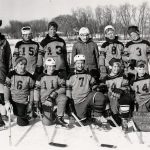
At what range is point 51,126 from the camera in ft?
15.4

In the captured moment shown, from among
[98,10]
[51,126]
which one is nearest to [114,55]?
[51,126]

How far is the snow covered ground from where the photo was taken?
3.78 metres

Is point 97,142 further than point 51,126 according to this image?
No

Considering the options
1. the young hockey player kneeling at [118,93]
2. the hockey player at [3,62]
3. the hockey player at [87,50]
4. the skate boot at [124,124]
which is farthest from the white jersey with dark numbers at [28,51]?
the skate boot at [124,124]

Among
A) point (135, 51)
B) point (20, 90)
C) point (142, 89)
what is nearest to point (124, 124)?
point (142, 89)

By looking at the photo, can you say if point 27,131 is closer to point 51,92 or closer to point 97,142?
point 51,92

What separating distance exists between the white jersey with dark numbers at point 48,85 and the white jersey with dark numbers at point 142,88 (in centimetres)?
122

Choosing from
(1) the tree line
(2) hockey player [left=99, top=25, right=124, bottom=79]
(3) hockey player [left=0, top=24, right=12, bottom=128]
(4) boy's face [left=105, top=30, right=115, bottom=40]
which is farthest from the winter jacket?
(1) the tree line

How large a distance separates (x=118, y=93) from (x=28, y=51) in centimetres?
218

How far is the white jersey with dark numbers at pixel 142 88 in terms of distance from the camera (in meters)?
4.60

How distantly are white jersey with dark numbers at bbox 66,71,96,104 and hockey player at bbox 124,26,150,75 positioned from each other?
1.10 meters

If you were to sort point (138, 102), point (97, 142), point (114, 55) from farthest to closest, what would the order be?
point (114, 55) → point (138, 102) → point (97, 142)

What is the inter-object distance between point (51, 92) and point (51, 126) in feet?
1.87

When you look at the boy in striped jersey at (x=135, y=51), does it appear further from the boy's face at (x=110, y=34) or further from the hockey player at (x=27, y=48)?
the hockey player at (x=27, y=48)
